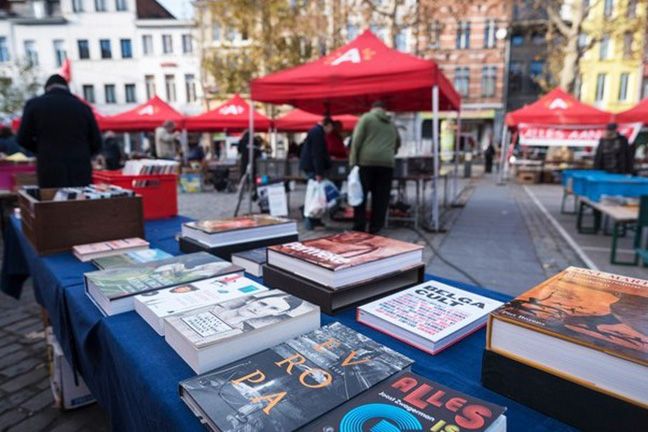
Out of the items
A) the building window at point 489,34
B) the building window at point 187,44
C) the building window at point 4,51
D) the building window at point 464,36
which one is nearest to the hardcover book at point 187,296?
the building window at point 187,44

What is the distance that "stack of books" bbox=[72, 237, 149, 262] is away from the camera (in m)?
1.62

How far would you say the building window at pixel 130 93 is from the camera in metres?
29.0

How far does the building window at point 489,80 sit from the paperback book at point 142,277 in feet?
105

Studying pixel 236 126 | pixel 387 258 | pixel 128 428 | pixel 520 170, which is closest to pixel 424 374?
pixel 387 258

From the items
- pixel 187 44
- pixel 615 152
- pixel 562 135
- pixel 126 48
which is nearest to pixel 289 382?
pixel 615 152

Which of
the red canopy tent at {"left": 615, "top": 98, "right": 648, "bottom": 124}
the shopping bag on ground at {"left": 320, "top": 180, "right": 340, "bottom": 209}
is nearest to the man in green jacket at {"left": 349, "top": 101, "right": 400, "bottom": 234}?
the shopping bag on ground at {"left": 320, "top": 180, "right": 340, "bottom": 209}

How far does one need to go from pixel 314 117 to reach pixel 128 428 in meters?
11.5

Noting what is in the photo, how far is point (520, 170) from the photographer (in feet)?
52.3

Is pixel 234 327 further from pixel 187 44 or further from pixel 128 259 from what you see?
pixel 187 44

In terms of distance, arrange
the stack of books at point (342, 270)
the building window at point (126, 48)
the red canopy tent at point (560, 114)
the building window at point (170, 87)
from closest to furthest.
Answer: the stack of books at point (342, 270)
the red canopy tent at point (560, 114)
the building window at point (126, 48)
the building window at point (170, 87)

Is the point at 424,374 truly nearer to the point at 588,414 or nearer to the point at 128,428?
the point at 588,414

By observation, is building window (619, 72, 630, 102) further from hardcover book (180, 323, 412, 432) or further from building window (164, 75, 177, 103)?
hardcover book (180, 323, 412, 432)

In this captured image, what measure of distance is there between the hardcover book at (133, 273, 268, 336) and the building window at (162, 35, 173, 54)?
31.5 metres

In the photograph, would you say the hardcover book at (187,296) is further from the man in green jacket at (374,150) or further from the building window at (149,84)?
the building window at (149,84)
